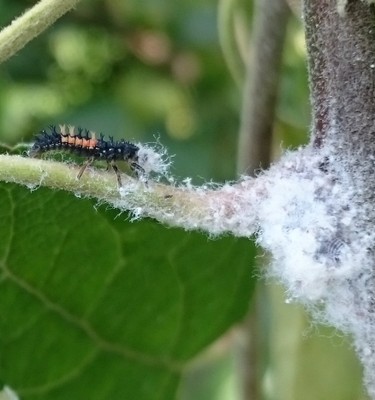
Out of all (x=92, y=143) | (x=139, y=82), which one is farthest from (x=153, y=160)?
(x=139, y=82)

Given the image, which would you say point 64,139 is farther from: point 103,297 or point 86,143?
point 103,297

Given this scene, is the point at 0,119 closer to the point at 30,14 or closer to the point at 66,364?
the point at 66,364

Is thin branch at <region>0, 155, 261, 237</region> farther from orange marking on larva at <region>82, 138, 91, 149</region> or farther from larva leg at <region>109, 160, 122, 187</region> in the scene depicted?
orange marking on larva at <region>82, 138, 91, 149</region>

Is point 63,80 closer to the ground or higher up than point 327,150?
higher up

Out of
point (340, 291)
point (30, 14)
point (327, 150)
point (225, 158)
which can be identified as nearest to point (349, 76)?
point (327, 150)

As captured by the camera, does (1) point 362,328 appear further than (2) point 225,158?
No

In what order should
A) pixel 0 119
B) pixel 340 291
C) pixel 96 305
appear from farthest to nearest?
1. pixel 0 119
2. pixel 96 305
3. pixel 340 291

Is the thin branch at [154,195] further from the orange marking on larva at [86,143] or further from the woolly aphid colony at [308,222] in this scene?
the orange marking on larva at [86,143]
